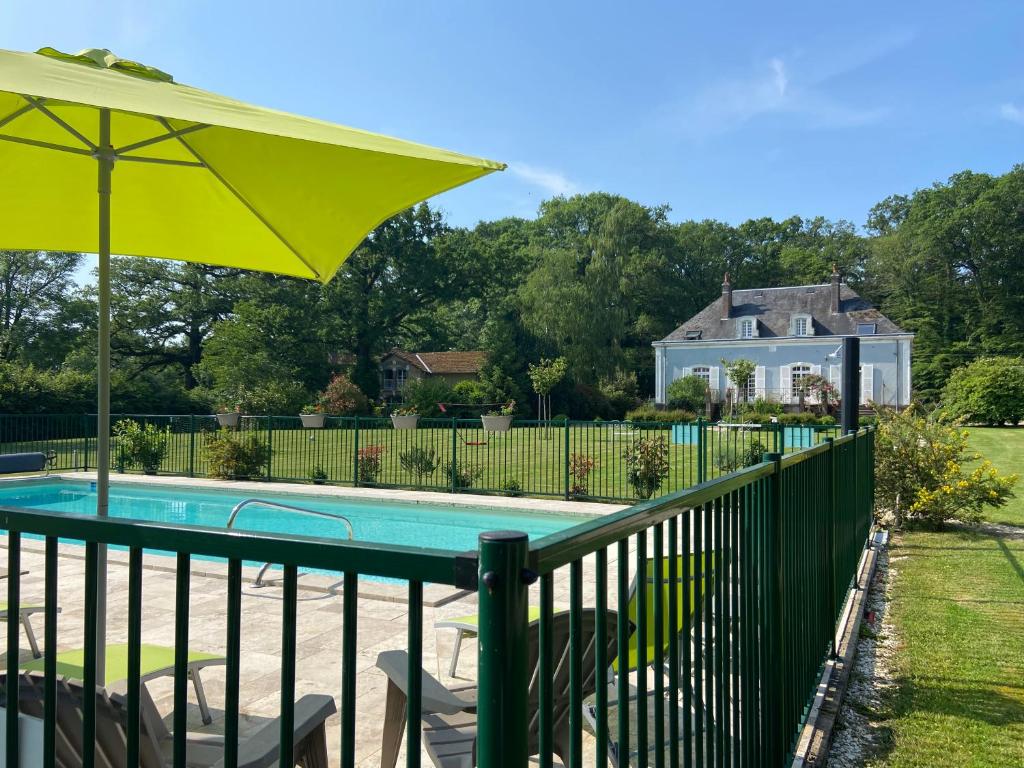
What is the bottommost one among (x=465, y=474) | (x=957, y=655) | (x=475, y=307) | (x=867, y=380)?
(x=957, y=655)

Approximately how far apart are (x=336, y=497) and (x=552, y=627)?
12.3 meters

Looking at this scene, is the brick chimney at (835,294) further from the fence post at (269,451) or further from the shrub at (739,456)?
the fence post at (269,451)

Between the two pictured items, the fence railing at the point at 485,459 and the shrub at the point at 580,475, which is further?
the shrub at the point at 580,475

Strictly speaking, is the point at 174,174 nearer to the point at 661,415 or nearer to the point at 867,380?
the point at 661,415

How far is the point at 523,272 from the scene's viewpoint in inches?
1927

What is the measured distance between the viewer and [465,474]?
13.9 metres

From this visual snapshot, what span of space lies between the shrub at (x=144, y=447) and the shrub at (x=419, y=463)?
5794 millimetres

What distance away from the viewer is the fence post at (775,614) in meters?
2.81

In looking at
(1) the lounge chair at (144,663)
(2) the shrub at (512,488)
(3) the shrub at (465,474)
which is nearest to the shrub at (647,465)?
(2) the shrub at (512,488)

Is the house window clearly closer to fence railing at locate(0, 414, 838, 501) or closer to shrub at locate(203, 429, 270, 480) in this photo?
fence railing at locate(0, 414, 838, 501)

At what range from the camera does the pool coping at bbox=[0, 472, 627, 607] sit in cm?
624

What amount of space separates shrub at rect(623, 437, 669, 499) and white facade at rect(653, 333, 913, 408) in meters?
28.9

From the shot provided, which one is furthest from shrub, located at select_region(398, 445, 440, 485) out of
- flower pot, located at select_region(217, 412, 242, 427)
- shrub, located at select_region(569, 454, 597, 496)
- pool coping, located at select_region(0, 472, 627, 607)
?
flower pot, located at select_region(217, 412, 242, 427)

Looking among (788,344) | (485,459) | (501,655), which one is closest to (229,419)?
(485,459)
